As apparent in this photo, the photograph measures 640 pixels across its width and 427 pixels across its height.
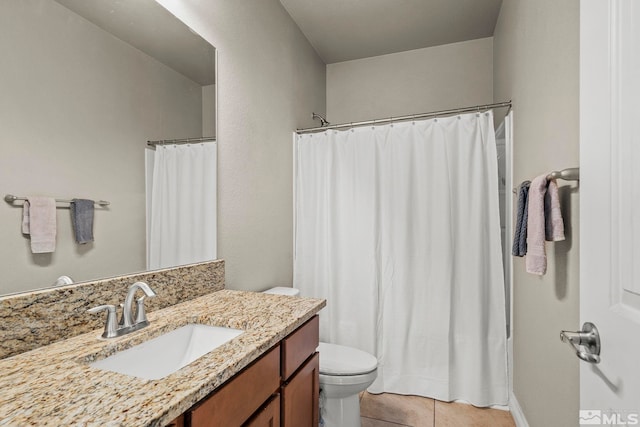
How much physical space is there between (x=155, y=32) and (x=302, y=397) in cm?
157

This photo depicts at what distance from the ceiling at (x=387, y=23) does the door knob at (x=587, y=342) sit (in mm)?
2340

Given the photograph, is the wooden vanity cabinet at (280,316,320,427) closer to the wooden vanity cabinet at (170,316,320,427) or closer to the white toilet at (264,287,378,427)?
the wooden vanity cabinet at (170,316,320,427)

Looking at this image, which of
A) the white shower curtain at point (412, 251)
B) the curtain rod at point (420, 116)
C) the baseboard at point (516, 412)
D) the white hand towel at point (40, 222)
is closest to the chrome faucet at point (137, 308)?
the white hand towel at point (40, 222)

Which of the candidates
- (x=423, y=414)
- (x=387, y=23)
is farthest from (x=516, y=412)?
(x=387, y=23)

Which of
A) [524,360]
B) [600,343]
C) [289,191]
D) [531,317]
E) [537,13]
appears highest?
[537,13]

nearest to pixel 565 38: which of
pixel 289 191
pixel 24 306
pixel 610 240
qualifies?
pixel 610 240

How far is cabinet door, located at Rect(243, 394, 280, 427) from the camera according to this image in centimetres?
92

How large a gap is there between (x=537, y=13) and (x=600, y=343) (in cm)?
148

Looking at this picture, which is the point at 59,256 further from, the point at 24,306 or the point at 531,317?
the point at 531,317

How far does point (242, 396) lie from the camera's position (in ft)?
2.84

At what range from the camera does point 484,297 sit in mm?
1986

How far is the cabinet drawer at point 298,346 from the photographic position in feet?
→ 3.62

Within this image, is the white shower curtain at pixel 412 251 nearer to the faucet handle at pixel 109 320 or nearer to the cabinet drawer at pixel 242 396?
the cabinet drawer at pixel 242 396

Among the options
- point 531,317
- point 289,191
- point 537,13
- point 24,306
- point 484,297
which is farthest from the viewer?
point 289,191
